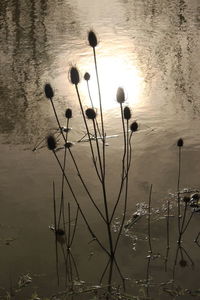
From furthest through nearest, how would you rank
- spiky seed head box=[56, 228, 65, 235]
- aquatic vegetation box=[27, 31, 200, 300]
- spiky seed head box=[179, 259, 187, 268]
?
spiky seed head box=[56, 228, 65, 235] → spiky seed head box=[179, 259, 187, 268] → aquatic vegetation box=[27, 31, 200, 300]

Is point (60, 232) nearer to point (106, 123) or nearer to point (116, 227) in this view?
point (116, 227)

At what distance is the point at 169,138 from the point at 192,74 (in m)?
1.06

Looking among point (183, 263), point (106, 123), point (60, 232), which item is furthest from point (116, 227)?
point (106, 123)

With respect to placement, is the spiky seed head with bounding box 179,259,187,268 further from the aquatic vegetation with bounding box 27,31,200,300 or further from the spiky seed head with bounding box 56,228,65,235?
the spiky seed head with bounding box 56,228,65,235

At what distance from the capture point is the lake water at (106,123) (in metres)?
2.13

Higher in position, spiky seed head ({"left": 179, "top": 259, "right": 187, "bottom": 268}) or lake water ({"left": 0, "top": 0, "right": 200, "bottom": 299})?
lake water ({"left": 0, "top": 0, "right": 200, "bottom": 299})

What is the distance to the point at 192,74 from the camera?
398 centimetres

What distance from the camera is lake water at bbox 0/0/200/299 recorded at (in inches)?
83.7

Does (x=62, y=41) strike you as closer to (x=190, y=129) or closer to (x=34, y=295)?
(x=190, y=129)

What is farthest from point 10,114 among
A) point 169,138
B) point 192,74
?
point 192,74

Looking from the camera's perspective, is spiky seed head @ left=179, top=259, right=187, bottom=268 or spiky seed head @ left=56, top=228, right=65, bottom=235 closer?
spiky seed head @ left=179, top=259, right=187, bottom=268

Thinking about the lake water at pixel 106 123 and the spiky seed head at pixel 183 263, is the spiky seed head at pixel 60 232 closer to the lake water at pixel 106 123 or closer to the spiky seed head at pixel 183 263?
the lake water at pixel 106 123

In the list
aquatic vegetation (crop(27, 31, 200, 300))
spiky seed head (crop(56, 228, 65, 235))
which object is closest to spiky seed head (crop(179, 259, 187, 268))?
aquatic vegetation (crop(27, 31, 200, 300))

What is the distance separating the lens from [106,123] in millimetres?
3348
